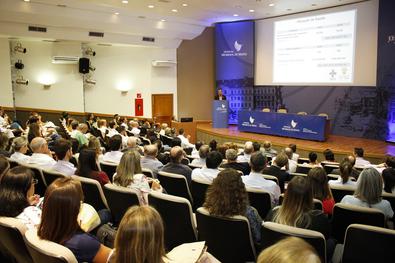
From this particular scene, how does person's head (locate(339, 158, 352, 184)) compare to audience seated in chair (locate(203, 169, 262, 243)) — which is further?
person's head (locate(339, 158, 352, 184))

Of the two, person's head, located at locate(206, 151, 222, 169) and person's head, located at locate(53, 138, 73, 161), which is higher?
person's head, located at locate(53, 138, 73, 161)

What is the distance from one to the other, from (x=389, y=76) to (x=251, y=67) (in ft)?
16.4

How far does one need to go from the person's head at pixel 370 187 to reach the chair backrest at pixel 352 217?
0.40m

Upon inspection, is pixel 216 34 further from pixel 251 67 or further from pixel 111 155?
pixel 111 155

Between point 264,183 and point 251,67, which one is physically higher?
point 251,67

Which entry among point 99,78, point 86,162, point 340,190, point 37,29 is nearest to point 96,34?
point 37,29

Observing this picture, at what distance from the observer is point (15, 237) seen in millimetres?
2256

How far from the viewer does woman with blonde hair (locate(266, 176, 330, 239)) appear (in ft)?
8.83

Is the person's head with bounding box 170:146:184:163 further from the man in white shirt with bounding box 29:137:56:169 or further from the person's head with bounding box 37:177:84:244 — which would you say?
the person's head with bounding box 37:177:84:244

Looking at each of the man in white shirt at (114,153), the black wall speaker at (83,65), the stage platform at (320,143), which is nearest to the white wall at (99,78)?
the black wall speaker at (83,65)

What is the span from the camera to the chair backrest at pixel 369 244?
7.88 feet

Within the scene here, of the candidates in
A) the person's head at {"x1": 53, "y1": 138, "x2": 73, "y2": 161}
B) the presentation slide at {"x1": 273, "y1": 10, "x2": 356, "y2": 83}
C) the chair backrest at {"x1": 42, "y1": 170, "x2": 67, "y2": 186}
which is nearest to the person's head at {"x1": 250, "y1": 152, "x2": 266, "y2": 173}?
the chair backrest at {"x1": 42, "y1": 170, "x2": 67, "y2": 186}

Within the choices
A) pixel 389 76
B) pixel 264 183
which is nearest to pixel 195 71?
pixel 389 76

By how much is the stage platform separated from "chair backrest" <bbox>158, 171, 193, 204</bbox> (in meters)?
5.91
